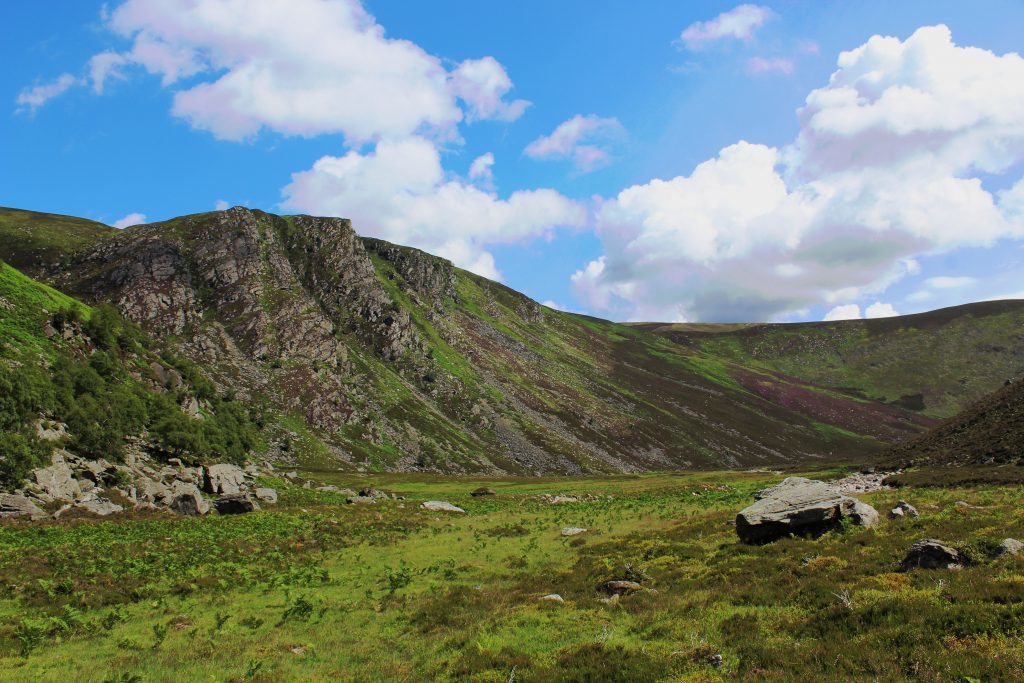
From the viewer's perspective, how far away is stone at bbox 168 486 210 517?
1743 inches

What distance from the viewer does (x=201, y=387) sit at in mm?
81938

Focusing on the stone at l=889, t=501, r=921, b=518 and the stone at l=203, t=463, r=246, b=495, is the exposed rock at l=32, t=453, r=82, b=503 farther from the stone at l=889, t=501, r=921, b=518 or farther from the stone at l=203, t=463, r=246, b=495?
the stone at l=889, t=501, r=921, b=518

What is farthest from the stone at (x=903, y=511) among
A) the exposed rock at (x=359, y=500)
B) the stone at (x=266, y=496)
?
the stone at (x=266, y=496)

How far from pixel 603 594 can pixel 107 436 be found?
1924 inches

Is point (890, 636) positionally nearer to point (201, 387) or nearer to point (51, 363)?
point (51, 363)

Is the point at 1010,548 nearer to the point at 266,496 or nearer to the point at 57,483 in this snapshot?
the point at 266,496

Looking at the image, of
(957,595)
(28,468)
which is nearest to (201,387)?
(28,468)

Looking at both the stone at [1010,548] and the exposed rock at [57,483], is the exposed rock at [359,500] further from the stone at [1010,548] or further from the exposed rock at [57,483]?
the stone at [1010,548]

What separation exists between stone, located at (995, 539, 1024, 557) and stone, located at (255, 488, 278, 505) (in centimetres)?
5338

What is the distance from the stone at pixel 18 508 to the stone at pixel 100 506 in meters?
2.84

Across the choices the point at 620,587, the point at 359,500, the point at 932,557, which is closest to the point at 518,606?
the point at 620,587

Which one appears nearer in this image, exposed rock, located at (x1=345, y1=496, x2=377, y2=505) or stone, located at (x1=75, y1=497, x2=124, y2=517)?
stone, located at (x1=75, y1=497, x2=124, y2=517)

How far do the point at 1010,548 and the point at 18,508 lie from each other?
5280cm

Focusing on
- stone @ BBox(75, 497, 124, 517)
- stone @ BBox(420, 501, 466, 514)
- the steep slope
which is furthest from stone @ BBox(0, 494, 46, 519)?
the steep slope
